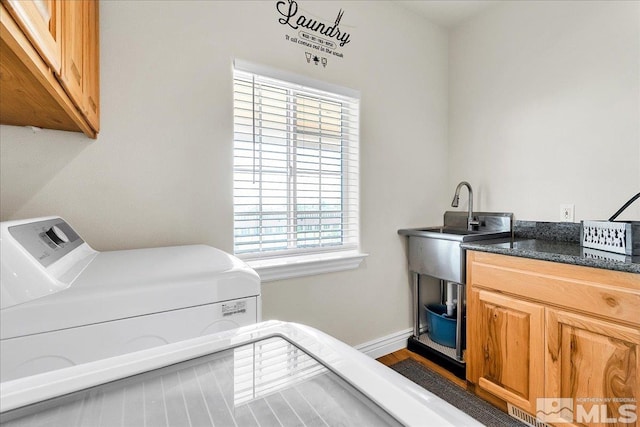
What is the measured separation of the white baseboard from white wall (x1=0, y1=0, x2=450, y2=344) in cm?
5

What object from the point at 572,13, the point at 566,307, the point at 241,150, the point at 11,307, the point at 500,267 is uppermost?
the point at 572,13

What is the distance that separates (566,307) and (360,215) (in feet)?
4.02

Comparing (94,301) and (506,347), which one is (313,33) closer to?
(94,301)

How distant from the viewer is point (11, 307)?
2.22 feet

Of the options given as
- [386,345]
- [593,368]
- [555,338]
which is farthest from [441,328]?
[593,368]

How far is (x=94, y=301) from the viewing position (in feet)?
2.53

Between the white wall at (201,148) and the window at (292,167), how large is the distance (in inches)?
3.4

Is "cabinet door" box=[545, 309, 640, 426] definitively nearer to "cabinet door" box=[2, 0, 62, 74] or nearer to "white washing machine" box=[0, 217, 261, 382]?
"white washing machine" box=[0, 217, 261, 382]

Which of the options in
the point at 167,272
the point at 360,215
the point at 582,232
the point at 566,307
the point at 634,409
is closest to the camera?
the point at 167,272

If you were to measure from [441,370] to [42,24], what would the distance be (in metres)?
2.56

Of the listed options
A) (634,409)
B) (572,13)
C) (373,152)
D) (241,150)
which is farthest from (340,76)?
(634,409)

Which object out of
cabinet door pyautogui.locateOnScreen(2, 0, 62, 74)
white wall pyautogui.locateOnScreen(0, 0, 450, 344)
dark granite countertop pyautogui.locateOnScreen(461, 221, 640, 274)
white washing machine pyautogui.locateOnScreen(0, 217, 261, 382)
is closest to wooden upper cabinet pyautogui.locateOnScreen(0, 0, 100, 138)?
cabinet door pyautogui.locateOnScreen(2, 0, 62, 74)

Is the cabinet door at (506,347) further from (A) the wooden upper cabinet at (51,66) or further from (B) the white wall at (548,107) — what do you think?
(A) the wooden upper cabinet at (51,66)

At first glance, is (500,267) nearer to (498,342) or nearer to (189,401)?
(498,342)
